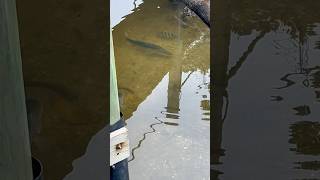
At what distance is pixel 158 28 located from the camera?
9.08 metres

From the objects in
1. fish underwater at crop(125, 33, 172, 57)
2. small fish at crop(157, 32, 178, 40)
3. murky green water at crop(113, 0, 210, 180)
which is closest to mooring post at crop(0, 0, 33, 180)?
murky green water at crop(113, 0, 210, 180)

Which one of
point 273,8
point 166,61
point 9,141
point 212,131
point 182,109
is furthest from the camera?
point 166,61

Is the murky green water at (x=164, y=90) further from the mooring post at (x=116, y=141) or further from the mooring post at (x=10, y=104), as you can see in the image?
the mooring post at (x=10, y=104)

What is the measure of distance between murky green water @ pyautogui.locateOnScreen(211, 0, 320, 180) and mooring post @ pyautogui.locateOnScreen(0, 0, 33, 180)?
1.20 metres

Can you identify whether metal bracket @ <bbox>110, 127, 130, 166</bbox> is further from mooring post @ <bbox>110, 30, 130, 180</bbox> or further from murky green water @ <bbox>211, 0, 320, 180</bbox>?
murky green water @ <bbox>211, 0, 320, 180</bbox>

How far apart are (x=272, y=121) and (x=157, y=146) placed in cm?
250

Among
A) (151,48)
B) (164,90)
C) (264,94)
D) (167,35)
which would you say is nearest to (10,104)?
(264,94)

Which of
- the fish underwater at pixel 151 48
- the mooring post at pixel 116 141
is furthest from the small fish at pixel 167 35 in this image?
the mooring post at pixel 116 141

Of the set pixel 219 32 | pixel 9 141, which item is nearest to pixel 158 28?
pixel 219 32

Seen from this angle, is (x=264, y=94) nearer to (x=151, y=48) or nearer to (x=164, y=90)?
(x=164, y=90)

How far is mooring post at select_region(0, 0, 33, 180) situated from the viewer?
1493mm

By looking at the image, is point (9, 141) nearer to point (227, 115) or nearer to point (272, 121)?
point (227, 115)

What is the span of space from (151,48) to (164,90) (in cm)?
167

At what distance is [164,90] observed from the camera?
260 inches
